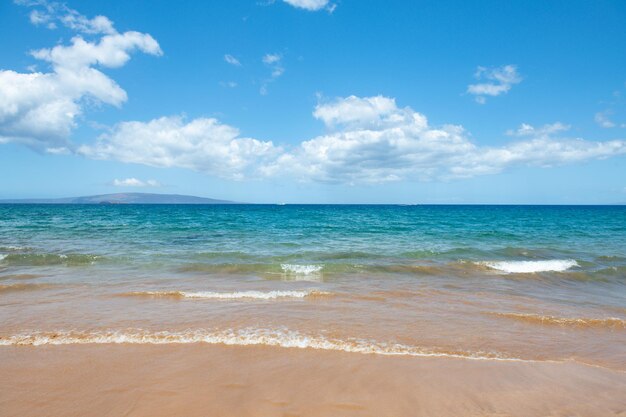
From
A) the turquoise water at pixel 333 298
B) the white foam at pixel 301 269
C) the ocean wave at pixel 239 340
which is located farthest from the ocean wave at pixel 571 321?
the white foam at pixel 301 269

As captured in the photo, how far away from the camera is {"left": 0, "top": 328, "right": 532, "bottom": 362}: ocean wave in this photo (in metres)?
6.89

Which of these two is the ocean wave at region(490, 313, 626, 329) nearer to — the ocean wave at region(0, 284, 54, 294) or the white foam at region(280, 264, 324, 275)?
the white foam at region(280, 264, 324, 275)

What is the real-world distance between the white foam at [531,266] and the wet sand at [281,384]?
11.1 metres

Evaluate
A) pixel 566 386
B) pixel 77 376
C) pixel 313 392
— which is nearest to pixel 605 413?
pixel 566 386

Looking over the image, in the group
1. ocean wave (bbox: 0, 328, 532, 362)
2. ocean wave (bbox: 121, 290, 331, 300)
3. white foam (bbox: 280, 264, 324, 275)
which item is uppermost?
ocean wave (bbox: 0, 328, 532, 362)

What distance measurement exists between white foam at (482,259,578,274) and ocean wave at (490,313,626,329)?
7088 mm

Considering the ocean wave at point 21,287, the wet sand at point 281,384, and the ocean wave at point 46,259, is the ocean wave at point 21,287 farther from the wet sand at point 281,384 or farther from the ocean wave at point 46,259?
the wet sand at point 281,384

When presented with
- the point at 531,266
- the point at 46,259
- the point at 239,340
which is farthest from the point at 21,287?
the point at 531,266

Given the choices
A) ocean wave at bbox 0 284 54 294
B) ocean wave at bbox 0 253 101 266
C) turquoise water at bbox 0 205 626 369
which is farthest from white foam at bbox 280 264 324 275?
ocean wave at bbox 0 253 101 266

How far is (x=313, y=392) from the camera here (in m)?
5.32

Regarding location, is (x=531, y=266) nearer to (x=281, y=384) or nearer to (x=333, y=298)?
(x=333, y=298)

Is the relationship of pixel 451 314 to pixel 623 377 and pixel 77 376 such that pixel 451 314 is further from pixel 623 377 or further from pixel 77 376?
pixel 77 376

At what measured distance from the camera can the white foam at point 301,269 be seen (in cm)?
1534

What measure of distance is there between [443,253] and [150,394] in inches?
721
